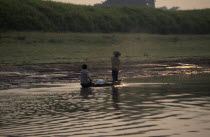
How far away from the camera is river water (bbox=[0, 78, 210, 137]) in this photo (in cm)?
1212

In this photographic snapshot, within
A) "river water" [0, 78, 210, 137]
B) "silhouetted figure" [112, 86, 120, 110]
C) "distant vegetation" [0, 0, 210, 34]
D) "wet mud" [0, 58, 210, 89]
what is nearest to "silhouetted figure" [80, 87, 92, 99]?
"river water" [0, 78, 210, 137]

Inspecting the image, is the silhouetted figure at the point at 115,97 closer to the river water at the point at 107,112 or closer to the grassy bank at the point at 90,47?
the river water at the point at 107,112

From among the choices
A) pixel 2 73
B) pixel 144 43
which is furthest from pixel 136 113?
pixel 144 43

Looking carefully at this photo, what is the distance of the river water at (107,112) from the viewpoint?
477 inches

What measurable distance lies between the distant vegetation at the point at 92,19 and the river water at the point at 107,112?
30.7m

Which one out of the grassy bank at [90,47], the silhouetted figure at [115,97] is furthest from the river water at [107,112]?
the grassy bank at [90,47]

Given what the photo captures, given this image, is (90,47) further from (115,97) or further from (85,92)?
(115,97)

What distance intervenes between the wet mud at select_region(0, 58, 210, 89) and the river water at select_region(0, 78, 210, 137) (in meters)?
5.73

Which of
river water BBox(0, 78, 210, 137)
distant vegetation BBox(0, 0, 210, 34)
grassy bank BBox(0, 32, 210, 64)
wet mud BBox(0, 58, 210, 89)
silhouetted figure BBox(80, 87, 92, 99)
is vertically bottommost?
river water BBox(0, 78, 210, 137)

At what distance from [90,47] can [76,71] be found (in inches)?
519

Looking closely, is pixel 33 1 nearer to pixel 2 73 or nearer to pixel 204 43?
pixel 204 43

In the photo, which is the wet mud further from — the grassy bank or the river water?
the river water

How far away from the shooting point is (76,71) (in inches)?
1373

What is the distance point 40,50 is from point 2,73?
11.7 m
